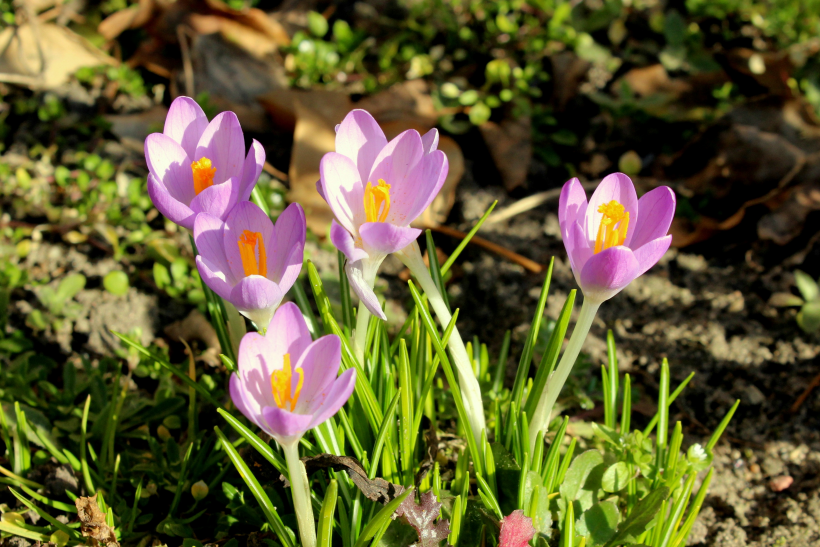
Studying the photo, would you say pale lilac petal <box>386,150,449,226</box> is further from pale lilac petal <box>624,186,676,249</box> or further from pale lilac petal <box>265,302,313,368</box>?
pale lilac petal <box>624,186,676,249</box>

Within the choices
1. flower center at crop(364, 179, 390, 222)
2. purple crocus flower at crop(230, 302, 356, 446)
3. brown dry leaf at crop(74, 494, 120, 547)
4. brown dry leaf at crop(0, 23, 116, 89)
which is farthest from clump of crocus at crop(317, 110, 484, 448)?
brown dry leaf at crop(0, 23, 116, 89)

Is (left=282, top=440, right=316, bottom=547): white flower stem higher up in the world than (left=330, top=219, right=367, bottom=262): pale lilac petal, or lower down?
lower down

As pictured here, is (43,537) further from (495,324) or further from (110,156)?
(110,156)

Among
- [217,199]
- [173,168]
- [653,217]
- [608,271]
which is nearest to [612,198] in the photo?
[653,217]

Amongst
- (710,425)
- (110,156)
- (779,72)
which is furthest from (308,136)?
(779,72)

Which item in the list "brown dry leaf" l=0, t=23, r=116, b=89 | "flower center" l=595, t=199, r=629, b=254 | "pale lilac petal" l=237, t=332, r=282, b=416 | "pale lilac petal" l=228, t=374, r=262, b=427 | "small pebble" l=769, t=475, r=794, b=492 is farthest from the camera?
"brown dry leaf" l=0, t=23, r=116, b=89

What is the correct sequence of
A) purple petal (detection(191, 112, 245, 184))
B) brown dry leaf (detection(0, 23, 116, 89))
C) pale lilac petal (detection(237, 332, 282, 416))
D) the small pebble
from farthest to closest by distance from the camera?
1. brown dry leaf (detection(0, 23, 116, 89))
2. the small pebble
3. purple petal (detection(191, 112, 245, 184))
4. pale lilac petal (detection(237, 332, 282, 416))
